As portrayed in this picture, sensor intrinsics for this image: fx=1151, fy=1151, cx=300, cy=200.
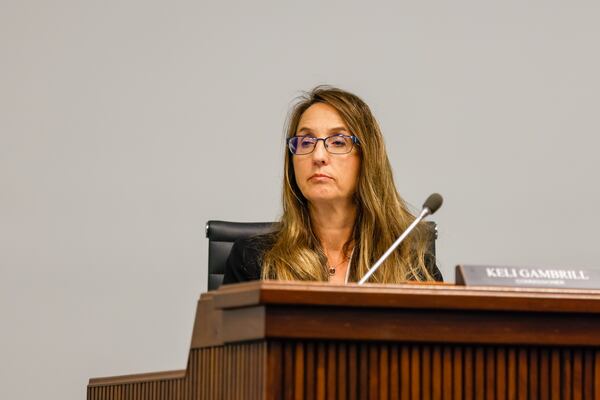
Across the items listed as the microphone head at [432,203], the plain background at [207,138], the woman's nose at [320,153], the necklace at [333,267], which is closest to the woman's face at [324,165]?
the woman's nose at [320,153]

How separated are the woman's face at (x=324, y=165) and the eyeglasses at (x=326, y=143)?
1 cm

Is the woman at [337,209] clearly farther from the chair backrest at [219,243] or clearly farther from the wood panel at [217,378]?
the wood panel at [217,378]

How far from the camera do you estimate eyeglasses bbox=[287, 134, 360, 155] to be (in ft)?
10.0

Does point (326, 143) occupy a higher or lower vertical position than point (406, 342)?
higher

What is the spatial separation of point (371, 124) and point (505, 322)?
145cm

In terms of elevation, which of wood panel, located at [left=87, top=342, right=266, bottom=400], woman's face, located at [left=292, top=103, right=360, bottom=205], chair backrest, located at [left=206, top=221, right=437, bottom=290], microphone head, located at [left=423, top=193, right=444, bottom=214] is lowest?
wood panel, located at [left=87, top=342, right=266, bottom=400]

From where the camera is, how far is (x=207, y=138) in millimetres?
4297

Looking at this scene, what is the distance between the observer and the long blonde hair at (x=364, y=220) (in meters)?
3.03

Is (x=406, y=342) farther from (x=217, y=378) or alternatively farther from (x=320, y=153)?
(x=320, y=153)

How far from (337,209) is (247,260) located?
0.96 feet

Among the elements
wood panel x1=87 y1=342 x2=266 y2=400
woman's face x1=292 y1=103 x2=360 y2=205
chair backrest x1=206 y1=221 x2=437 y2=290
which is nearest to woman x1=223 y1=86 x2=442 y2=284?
woman's face x1=292 y1=103 x2=360 y2=205

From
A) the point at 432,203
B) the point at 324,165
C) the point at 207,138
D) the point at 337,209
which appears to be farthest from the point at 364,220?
the point at 207,138

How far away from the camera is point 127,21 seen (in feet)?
14.1

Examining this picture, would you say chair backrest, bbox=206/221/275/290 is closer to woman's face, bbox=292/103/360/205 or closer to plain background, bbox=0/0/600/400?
woman's face, bbox=292/103/360/205
